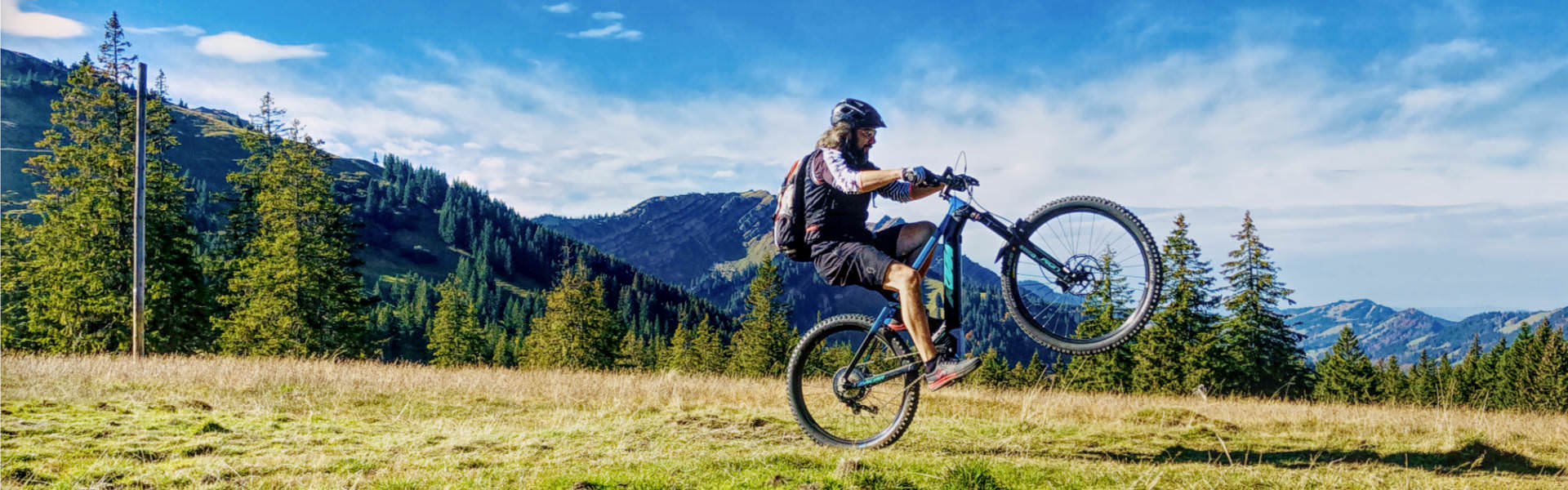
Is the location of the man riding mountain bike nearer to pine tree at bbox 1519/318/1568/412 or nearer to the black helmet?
the black helmet

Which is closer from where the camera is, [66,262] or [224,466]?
[224,466]

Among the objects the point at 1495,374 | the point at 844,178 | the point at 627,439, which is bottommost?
the point at 1495,374

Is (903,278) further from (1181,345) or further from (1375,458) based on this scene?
(1181,345)

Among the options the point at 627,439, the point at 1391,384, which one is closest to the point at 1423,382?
the point at 1391,384

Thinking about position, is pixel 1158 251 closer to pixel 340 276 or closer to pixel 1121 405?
pixel 1121 405

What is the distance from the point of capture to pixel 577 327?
2324 inches

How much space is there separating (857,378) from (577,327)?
5346 cm

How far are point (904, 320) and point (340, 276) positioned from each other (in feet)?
135

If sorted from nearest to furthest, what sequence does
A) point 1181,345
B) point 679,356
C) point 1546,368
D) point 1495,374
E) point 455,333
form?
1. point 1181,345
2. point 1546,368
3. point 1495,374
4. point 455,333
5. point 679,356

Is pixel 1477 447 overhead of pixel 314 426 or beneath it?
beneath

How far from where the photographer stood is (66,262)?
33.8 m

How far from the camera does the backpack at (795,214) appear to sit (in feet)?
24.5

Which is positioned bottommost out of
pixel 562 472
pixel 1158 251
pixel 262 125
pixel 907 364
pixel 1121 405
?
pixel 1121 405

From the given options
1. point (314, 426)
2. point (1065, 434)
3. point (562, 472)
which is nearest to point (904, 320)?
point (562, 472)
